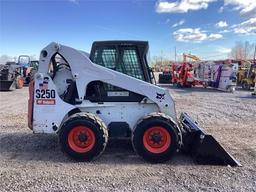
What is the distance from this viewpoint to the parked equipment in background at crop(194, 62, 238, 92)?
21625mm

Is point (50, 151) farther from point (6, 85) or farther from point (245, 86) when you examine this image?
point (245, 86)

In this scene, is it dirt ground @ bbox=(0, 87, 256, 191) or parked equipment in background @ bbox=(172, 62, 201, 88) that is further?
parked equipment in background @ bbox=(172, 62, 201, 88)

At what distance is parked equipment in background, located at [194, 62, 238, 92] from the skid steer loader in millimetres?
16081

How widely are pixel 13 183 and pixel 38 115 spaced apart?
1.62 metres

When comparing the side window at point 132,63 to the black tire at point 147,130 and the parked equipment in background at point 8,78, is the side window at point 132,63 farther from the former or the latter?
the parked equipment in background at point 8,78

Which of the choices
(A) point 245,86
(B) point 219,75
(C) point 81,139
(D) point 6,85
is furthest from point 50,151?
(A) point 245,86

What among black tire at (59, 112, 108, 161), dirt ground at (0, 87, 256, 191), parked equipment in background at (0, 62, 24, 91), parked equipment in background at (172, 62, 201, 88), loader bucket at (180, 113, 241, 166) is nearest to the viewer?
dirt ground at (0, 87, 256, 191)

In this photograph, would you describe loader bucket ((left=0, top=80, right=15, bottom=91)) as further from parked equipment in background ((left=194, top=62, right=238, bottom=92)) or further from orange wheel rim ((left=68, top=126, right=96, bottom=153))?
orange wheel rim ((left=68, top=126, right=96, bottom=153))

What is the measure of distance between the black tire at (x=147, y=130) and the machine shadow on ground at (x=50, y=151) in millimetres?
161

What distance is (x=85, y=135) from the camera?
5.90 metres

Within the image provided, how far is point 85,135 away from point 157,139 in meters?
1.30

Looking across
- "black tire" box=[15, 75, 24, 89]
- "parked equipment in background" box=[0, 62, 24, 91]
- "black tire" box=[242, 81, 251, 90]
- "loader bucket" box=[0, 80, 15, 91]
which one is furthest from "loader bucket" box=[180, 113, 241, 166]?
"black tire" box=[242, 81, 251, 90]

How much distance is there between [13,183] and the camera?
16.0 feet

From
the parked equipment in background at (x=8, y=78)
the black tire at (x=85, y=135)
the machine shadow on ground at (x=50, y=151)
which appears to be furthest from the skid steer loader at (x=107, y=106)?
the parked equipment in background at (x=8, y=78)
